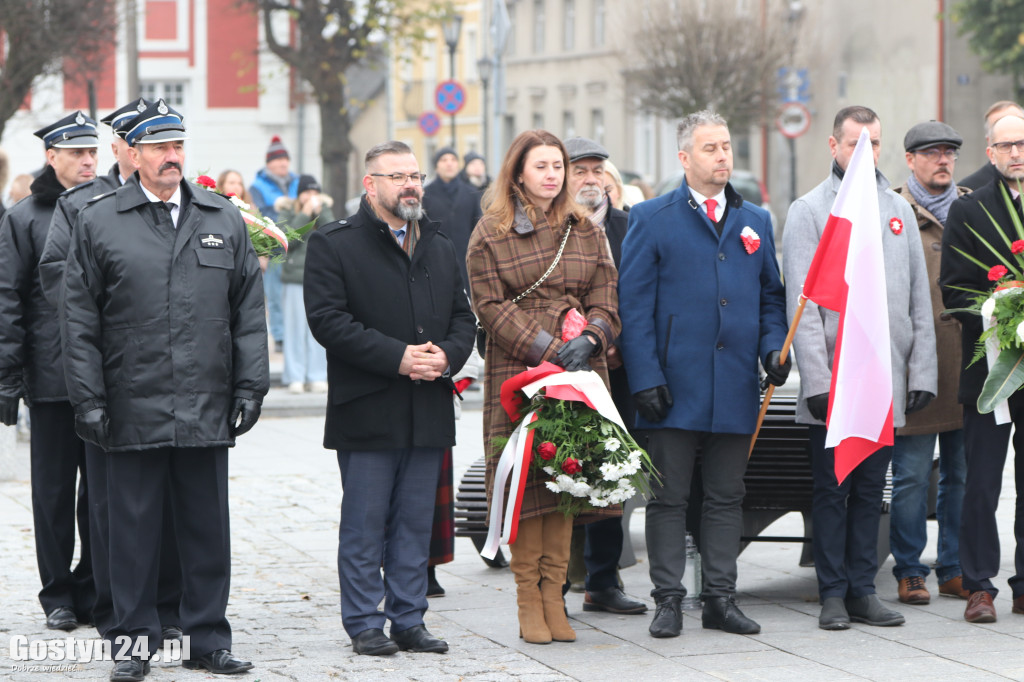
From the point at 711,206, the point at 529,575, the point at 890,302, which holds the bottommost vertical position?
the point at 529,575

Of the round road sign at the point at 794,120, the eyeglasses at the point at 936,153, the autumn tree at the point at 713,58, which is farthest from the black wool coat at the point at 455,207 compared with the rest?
the autumn tree at the point at 713,58

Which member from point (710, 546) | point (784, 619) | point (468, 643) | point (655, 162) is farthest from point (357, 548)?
point (655, 162)

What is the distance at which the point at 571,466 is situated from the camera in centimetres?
632

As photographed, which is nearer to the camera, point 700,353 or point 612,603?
point 700,353

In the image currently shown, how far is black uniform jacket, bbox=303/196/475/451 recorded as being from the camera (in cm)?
635

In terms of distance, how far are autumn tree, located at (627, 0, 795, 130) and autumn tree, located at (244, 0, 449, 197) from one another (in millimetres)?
12368

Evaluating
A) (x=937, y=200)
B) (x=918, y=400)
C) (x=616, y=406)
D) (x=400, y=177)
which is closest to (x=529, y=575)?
(x=616, y=406)

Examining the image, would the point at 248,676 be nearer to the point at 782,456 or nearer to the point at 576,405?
the point at 576,405

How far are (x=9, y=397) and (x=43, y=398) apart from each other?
0.18 meters

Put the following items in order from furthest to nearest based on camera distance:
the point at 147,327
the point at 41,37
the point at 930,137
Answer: the point at 41,37 → the point at 930,137 → the point at 147,327

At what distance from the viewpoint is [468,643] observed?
257 inches

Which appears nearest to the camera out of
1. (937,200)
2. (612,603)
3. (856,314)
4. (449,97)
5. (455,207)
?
(856,314)

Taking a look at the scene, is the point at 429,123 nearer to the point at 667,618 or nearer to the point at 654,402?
the point at 654,402

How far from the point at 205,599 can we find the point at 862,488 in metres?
2.89
